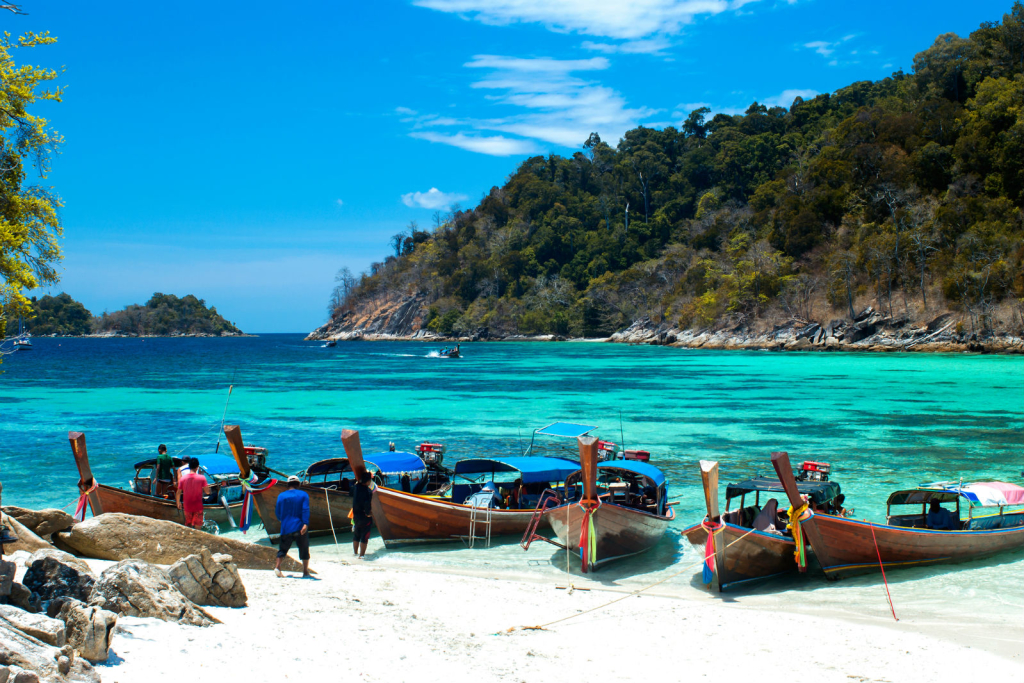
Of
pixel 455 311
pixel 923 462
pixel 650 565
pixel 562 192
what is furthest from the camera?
pixel 562 192

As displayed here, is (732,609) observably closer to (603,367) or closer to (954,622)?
(954,622)

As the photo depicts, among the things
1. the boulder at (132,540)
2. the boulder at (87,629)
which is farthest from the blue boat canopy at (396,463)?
the boulder at (87,629)

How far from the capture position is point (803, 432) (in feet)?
81.3

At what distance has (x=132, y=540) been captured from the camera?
28.2 feet

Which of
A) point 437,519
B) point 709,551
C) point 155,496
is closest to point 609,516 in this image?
point 709,551

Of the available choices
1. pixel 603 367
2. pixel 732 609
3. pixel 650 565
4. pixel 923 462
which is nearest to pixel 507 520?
pixel 650 565

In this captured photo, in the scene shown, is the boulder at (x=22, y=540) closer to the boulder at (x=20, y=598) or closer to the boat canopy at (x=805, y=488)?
the boulder at (x=20, y=598)

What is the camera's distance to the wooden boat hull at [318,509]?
12.0 m

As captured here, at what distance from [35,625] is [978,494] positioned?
41.3ft

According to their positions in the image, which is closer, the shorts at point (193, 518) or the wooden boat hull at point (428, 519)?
the shorts at point (193, 518)

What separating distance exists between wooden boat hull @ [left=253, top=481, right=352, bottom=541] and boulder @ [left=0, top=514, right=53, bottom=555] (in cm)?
423

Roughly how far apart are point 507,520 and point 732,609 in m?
4.31

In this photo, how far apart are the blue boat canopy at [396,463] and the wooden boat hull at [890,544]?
22.8ft

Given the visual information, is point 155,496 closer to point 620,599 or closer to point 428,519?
point 428,519
